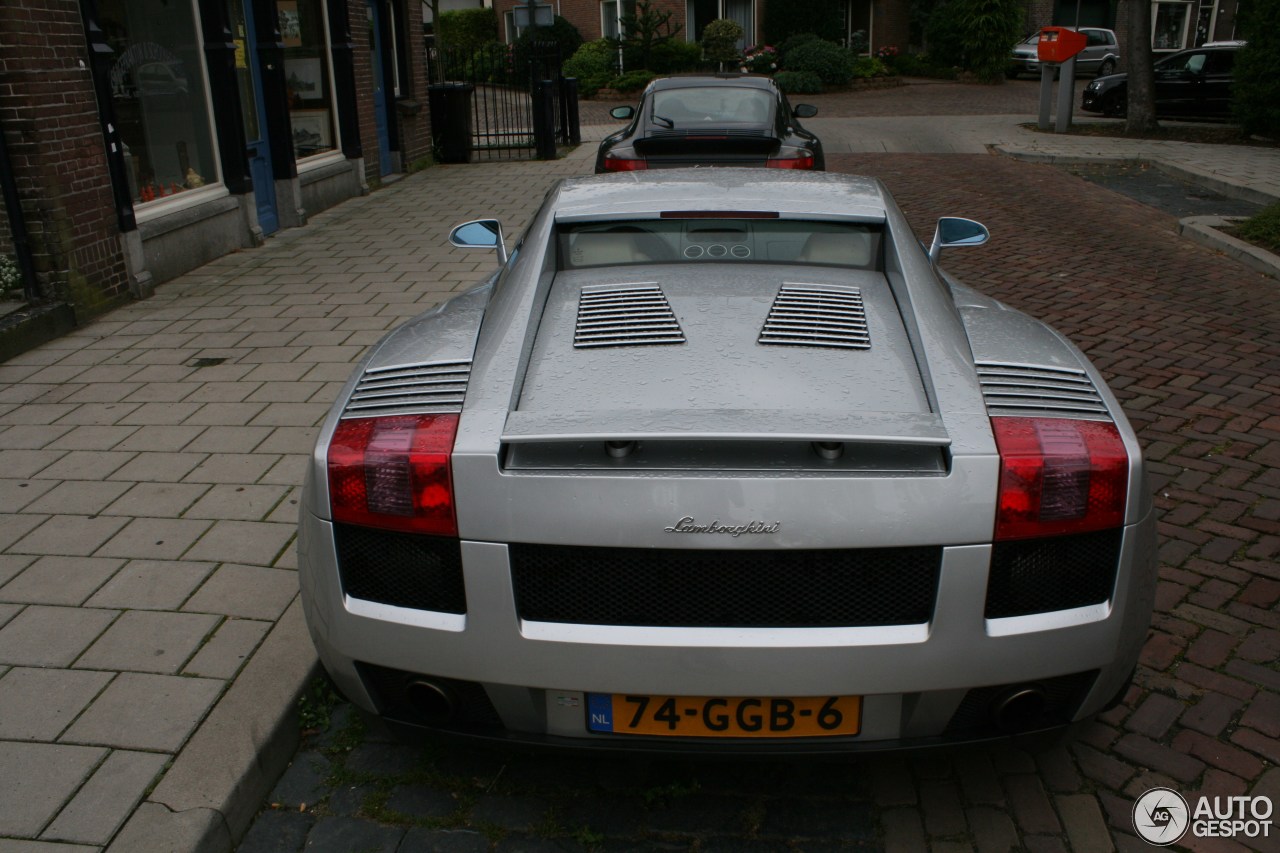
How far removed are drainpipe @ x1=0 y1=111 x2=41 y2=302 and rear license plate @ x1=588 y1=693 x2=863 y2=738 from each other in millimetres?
6427

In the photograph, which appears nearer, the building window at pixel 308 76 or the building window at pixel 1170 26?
the building window at pixel 308 76

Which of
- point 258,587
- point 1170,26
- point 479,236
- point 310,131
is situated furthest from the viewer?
point 1170,26

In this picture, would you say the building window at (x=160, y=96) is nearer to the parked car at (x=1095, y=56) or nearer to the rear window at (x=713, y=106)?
the rear window at (x=713, y=106)

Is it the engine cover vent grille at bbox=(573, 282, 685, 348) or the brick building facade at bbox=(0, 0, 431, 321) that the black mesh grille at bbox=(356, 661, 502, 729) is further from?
the brick building facade at bbox=(0, 0, 431, 321)

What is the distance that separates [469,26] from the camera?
41.4 meters

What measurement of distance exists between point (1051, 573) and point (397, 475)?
4.58 feet

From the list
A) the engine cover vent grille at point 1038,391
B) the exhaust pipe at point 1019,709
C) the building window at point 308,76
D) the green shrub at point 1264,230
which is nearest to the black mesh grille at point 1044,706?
the exhaust pipe at point 1019,709

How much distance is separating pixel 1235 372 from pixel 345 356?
5.10m

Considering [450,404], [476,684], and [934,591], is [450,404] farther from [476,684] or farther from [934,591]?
[934,591]

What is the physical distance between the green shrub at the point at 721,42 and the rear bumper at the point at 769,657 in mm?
33810

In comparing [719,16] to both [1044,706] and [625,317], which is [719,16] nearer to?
[625,317]

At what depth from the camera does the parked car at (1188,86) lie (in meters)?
22.0

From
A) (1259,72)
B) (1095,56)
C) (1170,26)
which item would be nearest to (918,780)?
(1259,72)

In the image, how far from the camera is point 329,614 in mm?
2461
